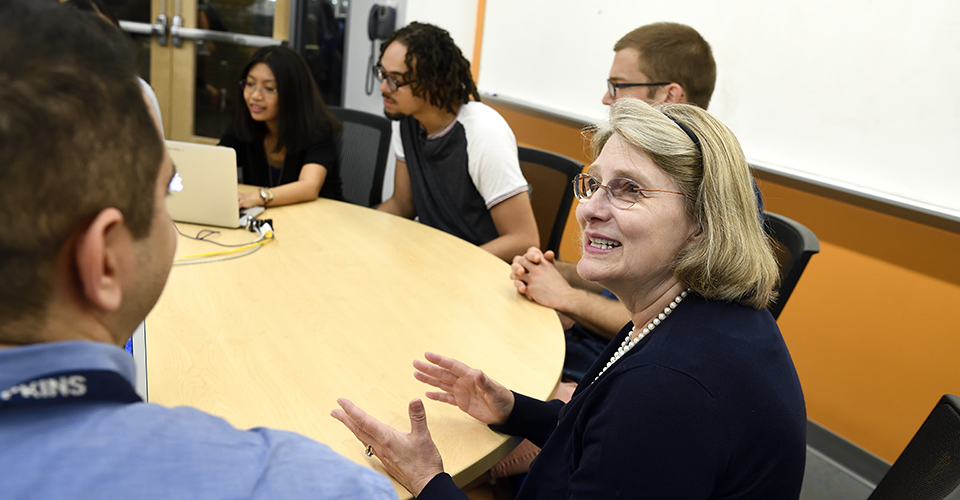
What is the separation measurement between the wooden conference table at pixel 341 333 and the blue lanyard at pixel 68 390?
603 mm

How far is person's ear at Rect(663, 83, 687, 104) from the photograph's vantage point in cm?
205

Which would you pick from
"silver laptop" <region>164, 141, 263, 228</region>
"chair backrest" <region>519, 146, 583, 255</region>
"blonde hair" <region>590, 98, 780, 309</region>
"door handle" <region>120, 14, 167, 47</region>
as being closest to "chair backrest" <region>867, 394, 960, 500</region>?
"blonde hair" <region>590, 98, 780, 309</region>

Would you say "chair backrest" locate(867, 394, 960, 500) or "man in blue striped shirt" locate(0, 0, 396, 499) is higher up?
"man in blue striped shirt" locate(0, 0, 396, 499)

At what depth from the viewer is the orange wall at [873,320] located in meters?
2.19

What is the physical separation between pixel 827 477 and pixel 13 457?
2.70 m

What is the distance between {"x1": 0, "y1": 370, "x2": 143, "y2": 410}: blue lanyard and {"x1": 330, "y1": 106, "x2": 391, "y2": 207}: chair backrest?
7.95 ft

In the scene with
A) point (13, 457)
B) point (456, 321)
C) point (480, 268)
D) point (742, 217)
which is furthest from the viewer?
point (480, 268)

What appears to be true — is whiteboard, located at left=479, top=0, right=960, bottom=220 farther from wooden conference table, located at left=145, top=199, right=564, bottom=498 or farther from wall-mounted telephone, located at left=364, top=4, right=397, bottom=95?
wall-mounted telephone, located at left=364, top=4, right=397, bottom=95

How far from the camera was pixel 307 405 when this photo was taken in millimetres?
1120

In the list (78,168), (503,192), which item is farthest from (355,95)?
(78,168)

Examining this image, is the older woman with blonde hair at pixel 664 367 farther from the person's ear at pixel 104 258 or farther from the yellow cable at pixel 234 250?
the yellow cable at pixel 234 250

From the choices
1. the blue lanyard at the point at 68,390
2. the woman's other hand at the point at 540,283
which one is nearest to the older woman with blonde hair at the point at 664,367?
the woman's other hand at the point at 540,283

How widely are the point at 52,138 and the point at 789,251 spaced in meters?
1.55

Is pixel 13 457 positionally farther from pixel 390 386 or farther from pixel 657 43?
pixel 657 43
